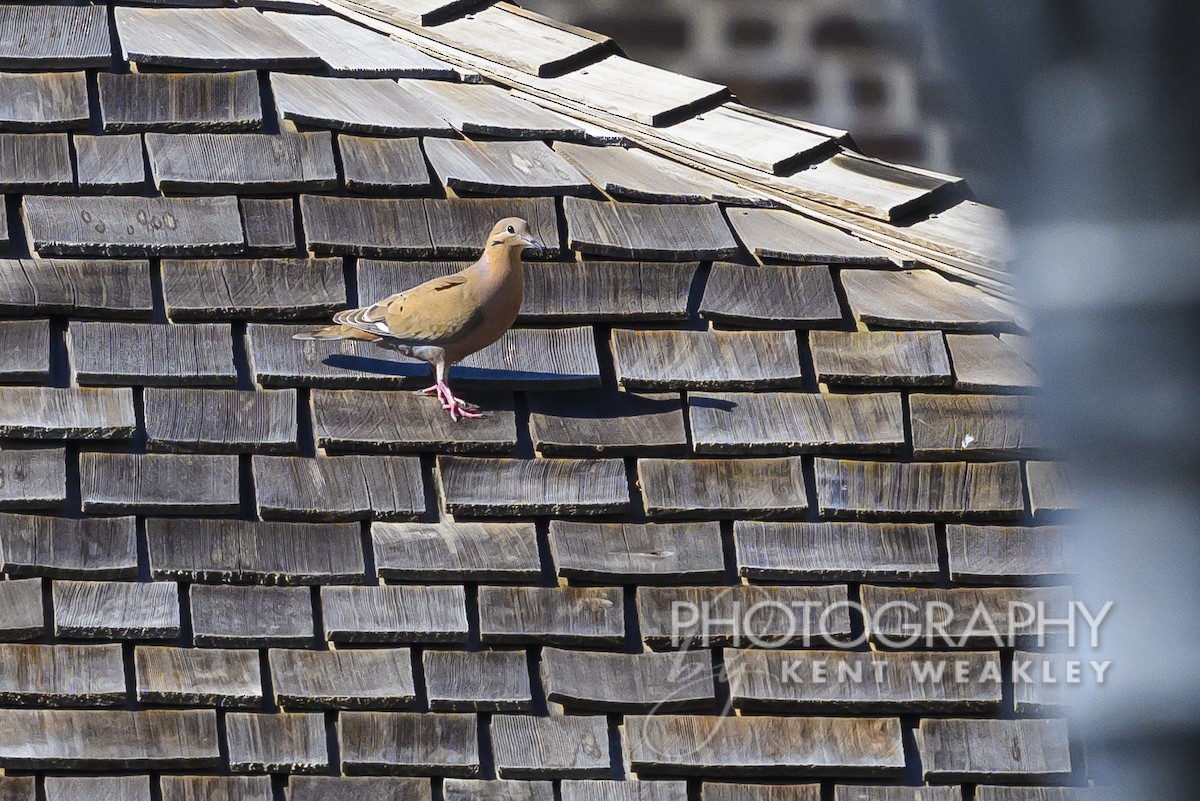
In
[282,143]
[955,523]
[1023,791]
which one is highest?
[282,143]

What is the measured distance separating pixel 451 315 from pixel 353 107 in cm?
→ 62

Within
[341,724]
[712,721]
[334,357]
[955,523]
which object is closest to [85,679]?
[341,724]

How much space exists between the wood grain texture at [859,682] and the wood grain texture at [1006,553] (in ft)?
0.53

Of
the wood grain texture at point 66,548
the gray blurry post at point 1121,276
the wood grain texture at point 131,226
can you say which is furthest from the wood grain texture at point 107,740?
the gray blurry post at point 1121,276

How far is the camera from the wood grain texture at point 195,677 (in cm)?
221

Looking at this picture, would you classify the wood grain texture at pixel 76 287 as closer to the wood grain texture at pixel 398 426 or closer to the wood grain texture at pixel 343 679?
the wood grain texture at pixel 398 426

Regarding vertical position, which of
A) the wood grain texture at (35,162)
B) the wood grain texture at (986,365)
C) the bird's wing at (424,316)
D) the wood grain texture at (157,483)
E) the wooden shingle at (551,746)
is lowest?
the wooden shingle at (551,746)

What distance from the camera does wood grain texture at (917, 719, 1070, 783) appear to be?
91.9 inches

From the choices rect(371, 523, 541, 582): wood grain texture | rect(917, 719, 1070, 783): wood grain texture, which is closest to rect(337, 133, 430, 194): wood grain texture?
Answer: rect(371, 523, 541, 582): wood grain texture

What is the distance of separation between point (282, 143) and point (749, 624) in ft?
4.27

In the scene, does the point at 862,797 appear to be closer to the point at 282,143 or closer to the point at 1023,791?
the point at 1023,791

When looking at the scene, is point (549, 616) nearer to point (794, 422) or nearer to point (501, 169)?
point (794, 422)

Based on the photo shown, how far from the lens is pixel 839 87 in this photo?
12.9ft

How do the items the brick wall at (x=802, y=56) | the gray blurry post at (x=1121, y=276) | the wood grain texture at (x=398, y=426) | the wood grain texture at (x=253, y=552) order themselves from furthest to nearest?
the brick wall at (x=802, y=56), the wood grain texture at (x=398, y=426), the wood grain texture at (x=253, y=552), the gray blurry post at (x=1121, y=276)
